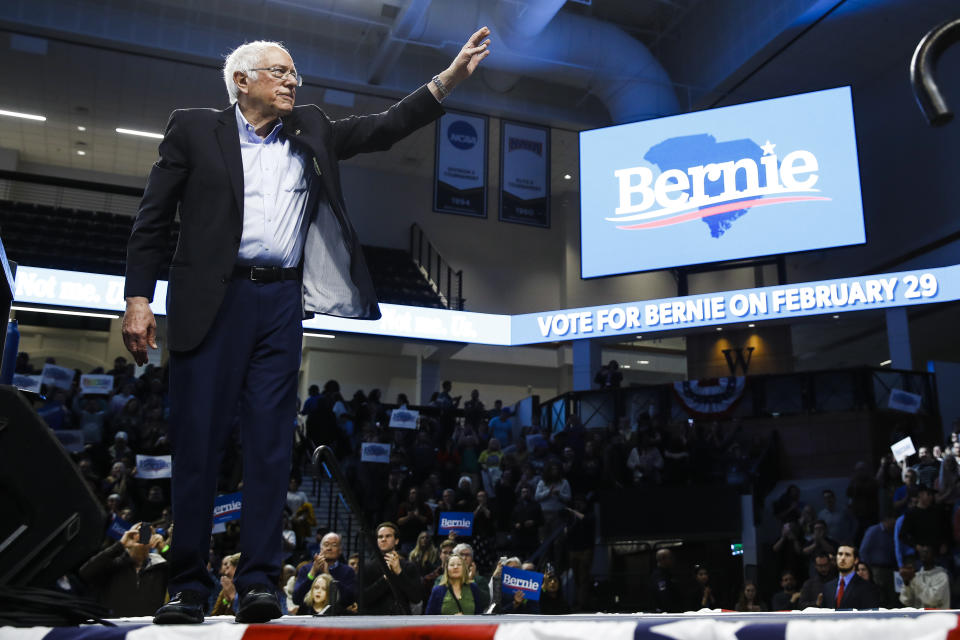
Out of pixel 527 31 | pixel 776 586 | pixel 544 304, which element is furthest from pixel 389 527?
pixel 544 304

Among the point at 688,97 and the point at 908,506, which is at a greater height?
the point at 688,97

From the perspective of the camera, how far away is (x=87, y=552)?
1.82 metres

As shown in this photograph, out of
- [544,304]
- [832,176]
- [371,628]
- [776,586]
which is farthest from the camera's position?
[544,304]

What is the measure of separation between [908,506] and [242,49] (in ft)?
28.6

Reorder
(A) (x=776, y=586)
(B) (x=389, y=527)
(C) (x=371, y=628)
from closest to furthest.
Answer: (C) (x=371, y=628), (B) (x=389, y=527), (A) (x=776, y=586)

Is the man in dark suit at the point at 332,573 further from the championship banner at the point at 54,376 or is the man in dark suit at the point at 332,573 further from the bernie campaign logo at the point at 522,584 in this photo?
the championship banner at the point at 54,376

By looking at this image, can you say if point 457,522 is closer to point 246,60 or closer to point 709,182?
point 246,60

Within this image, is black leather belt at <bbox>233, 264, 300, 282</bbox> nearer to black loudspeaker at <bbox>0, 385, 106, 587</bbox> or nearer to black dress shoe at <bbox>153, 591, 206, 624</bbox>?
black loudspeaker at <bbox>0, 385, 106, 587</bbox>

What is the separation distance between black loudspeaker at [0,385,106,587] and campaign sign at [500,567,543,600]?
569 cm

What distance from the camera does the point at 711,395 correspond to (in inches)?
605

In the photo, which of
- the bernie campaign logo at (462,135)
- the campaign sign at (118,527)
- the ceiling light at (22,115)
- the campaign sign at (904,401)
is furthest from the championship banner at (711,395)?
the ceiling light at (22,115)

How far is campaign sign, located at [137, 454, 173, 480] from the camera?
9.45 m

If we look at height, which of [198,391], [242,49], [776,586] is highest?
[242,49]

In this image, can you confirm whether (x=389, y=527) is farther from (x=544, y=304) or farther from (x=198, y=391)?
(x=544, y=304)
